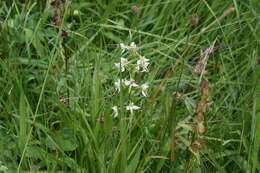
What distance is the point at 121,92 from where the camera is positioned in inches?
76.9

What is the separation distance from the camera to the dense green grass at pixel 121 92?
2000 millimetres

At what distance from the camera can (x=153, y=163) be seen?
204cm

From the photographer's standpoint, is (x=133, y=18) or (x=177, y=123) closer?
(x=177, y=123)

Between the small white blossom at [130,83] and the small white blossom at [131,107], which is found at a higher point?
the small white blossom at [130,83]

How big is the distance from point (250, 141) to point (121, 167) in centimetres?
48

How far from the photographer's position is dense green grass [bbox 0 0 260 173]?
200 cm

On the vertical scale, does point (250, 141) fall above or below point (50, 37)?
below

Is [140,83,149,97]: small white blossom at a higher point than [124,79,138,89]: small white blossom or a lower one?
lower

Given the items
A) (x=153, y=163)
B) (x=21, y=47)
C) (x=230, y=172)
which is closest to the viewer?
(x=153, y=163)

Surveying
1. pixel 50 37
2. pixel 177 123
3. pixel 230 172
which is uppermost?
pixel 50 37

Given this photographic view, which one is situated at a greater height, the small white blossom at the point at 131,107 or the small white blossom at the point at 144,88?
the small white blossom at the point at 144,88

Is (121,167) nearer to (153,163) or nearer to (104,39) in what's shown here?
(153,163)

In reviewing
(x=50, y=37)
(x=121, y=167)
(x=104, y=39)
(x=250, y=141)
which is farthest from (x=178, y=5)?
(x=121, y=167)

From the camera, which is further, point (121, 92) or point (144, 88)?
point (144, 88)
